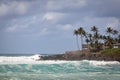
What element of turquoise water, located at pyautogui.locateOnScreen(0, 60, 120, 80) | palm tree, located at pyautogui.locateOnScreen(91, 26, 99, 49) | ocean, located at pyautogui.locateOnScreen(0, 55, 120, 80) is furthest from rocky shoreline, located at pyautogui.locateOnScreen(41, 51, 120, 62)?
turquoise water, located at pyautogui.locateOnScreen(0, 60, 120, 80)

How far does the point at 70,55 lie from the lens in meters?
89.8

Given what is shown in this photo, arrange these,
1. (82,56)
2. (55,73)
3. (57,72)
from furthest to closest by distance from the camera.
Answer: (82,56) → (57,72) → (55,73)

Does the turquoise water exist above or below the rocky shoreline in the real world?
below

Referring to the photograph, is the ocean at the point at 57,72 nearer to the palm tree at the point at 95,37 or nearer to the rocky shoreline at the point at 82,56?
the rocky shoreline at the point at 82,56

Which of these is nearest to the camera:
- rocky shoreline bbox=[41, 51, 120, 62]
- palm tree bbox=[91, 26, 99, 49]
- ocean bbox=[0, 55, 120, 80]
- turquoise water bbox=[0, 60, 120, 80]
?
turquoise water bbox=[0, 60, 120, 80]

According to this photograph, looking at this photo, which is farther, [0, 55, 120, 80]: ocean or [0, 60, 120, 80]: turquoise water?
[0, 55, 120, 80]: ocean

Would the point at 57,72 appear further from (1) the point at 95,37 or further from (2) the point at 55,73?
(1) the point at 95,37

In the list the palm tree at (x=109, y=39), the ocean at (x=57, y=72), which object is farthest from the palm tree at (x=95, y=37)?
the ocean at (x=57, y=72)

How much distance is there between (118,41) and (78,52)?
796 inches

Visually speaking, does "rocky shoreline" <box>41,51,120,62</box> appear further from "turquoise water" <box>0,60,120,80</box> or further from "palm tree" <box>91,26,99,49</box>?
"turquoise water" <box>0,60,120,80</box>

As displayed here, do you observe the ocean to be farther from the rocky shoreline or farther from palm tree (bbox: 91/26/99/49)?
palm tree (bbox: 91/26/99/49)

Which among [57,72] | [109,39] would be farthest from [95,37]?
[57,72]

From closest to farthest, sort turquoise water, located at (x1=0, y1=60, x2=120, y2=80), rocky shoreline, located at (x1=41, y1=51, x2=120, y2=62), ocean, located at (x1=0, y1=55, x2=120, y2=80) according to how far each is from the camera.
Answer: turquoise water, located at (x1=0, y1=60, x2=120, y2=80) < ocean, located at (x1=0, y1=55, x2=120, y2=80) < rocky shoreline, located at (x1=41, y1=51, x2=120, y2=62)

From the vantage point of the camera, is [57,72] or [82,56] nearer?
[57,72]
